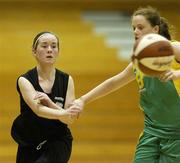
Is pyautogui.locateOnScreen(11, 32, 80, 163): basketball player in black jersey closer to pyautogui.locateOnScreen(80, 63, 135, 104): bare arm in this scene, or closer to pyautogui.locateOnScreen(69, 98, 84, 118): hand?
pyautogui.locateOnScreen(69, 98, 84, 118): hand

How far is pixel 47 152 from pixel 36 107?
40 centimetres

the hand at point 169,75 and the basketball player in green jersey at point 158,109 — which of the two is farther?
the basketball player in green jersey at point 158,109

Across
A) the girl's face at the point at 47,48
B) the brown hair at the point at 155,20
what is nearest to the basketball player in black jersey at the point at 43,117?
the girl's face at the point at 47,48

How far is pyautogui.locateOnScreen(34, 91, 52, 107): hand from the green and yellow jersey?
73cm

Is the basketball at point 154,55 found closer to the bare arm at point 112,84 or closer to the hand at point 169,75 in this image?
the hand at point 169,75

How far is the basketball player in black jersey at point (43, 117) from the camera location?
434 cm

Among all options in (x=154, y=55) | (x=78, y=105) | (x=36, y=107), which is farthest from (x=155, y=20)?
(x=36, y=107)

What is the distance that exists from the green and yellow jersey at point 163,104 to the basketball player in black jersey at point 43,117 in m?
0.70

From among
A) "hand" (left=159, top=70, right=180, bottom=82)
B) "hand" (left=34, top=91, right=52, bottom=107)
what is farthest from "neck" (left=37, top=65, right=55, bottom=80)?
"hand" (left=159, top=70, right=180, bottom=82)

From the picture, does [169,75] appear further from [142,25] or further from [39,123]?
[39,123]

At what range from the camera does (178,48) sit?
3.78m

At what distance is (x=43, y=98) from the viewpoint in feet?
13.6

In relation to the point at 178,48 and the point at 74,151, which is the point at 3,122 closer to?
the point at 74,151

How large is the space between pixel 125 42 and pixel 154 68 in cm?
757
